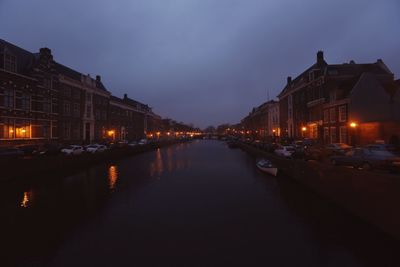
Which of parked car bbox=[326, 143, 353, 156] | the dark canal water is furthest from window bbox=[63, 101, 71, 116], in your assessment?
parked car bbox=[326, 143, 353, 156]

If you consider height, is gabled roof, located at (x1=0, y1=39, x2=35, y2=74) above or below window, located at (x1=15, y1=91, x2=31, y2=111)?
above

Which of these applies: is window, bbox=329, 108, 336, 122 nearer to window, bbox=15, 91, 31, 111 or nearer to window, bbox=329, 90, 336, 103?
window, bbox=329, 90, 336, 103

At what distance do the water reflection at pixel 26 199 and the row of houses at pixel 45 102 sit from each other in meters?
17.6

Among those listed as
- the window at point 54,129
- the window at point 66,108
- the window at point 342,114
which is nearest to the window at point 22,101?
the window at point 54,129

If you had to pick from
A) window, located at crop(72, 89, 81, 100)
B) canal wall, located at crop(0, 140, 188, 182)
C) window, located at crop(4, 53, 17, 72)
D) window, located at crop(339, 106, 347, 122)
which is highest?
window, located at crop(4, 53, 17, 72)

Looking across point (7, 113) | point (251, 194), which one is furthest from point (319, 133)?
point (7, 113)

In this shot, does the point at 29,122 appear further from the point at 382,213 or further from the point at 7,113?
the point at 382,213

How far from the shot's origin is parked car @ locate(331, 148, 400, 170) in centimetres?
1981

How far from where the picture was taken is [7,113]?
126 ft

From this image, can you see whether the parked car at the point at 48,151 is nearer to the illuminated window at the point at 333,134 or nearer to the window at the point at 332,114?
the illuminated window at the point at 333,134

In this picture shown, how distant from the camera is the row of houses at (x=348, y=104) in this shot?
134 ft

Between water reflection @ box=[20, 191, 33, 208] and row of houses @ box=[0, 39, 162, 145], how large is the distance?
17.6m

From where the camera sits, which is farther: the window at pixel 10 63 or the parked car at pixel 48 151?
the window at pixel 10 63

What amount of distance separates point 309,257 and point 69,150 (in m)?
37.2
